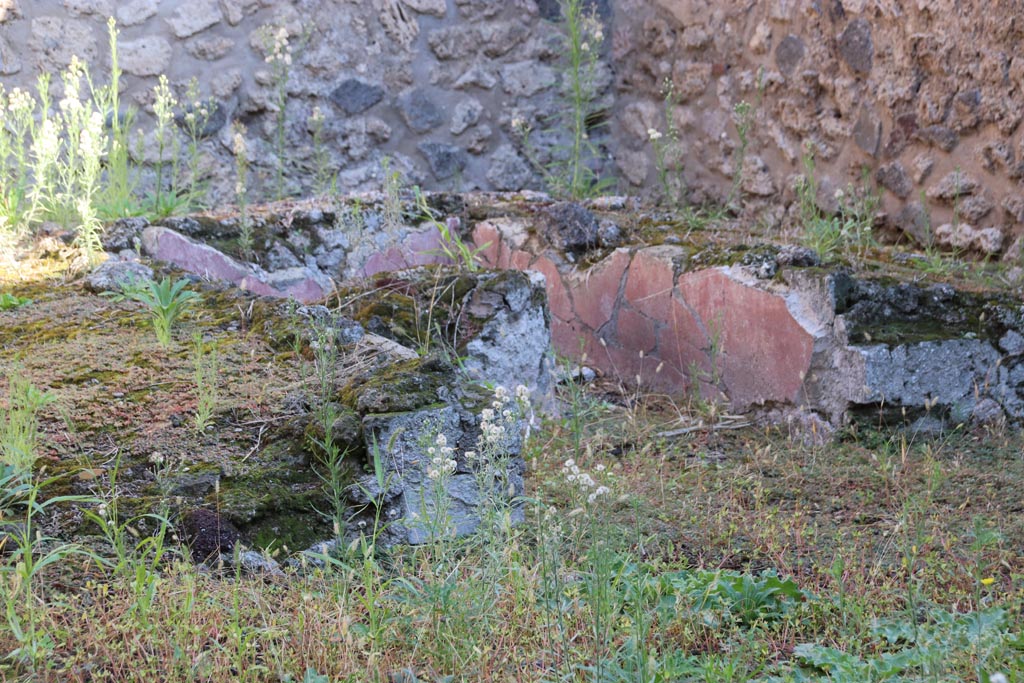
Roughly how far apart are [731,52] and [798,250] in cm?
267

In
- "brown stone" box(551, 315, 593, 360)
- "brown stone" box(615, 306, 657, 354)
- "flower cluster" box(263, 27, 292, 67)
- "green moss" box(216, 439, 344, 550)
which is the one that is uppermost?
Answer: "flower cluster" box(263, 27, 292, 67)

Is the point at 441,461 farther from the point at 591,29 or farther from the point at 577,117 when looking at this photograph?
the point at 591,29

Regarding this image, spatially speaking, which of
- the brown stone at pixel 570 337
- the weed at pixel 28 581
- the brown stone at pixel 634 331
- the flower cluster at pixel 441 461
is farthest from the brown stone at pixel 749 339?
the weed at pixel 28 581

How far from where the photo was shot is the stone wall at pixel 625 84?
469 centimetres

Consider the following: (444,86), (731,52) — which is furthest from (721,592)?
(444,86)

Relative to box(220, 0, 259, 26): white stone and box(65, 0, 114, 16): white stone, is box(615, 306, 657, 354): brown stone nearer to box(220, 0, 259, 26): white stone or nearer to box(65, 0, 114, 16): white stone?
box(220, 0, 259, 26): white stone

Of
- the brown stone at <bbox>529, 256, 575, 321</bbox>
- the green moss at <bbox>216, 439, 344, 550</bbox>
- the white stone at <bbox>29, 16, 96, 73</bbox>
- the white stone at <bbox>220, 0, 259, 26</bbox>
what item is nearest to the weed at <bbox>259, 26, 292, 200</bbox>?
the white stone at <bbox>220, 0, 259, 26</bbox>

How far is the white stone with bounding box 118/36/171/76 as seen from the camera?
621 cm

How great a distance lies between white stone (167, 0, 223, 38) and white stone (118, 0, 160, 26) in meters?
0.13

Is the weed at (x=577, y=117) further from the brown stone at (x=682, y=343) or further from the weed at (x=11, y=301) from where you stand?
the weed at (x=11, y=301)

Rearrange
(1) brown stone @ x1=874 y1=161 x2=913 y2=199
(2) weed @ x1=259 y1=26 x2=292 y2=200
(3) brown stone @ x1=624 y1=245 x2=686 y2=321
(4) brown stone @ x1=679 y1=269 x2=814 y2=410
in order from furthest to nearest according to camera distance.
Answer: (2) weed @ x1=259 y1=26 x2=292 y2=200 < (1) brown stone @ x1=874 y1=161 x2=913 y2=199 < (3) brown stone @ x1=624 y1=245 x2=686 y2=321 < (4) brown stone @ x1=679 y1=269 x2=814 y2=410

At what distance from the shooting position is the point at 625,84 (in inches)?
279

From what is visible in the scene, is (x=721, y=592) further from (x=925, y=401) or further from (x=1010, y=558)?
(x=925, y=401)

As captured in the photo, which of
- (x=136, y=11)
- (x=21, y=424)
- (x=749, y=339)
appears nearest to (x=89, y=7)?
(x=136, y=11)
